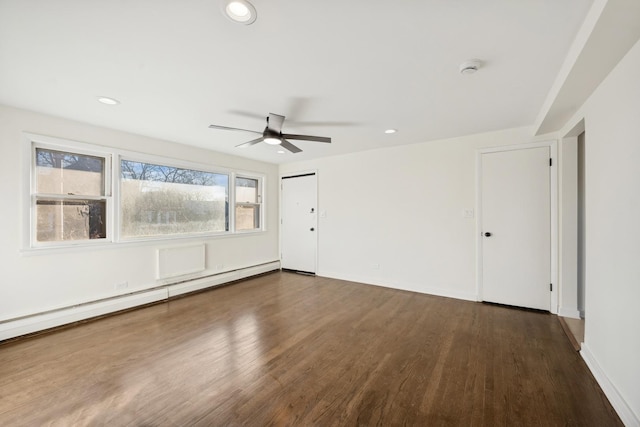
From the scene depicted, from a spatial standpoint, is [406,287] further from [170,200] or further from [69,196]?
[69,196]

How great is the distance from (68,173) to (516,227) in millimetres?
5633

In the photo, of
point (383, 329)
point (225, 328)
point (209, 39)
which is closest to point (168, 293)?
point (225, 328)

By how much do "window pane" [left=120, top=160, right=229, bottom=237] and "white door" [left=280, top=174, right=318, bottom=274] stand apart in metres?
1.35

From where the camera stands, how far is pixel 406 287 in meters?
4.22

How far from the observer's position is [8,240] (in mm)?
2645

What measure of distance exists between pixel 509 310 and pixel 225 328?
3530 millimetres

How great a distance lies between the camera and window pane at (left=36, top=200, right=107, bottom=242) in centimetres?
291

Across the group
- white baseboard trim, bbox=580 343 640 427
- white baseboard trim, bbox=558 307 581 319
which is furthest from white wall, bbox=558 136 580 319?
white baseboard trim, bbox=580 343 640 427

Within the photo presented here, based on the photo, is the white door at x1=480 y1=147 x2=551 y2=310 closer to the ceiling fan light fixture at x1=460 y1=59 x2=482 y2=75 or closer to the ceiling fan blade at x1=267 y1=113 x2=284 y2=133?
the ceiling fan light fixture at x1=460 y1=59 x2=482 y2=75

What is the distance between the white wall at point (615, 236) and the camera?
1536 millimetres

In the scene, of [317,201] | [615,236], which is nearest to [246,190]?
[317,201]

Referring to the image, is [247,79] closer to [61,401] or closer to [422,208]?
Answer: [61,401]

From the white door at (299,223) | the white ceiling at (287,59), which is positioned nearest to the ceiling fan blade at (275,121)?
the white ceiling at (287,59)

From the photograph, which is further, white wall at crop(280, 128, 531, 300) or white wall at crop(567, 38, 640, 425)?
white wall at crop(280, 128, 531, 300)
